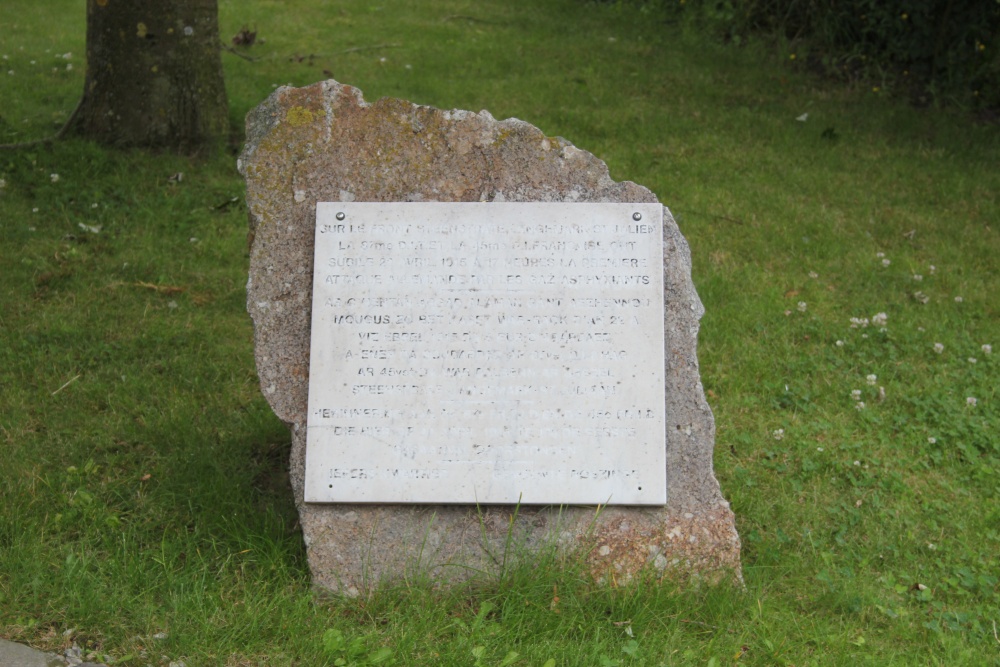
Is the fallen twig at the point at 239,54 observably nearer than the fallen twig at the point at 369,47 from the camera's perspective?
Yes

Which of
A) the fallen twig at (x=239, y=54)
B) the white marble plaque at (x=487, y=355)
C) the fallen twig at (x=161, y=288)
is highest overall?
the white marble plaque at (x=487, y=355)

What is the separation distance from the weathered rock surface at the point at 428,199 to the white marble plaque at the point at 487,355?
0.10 metres

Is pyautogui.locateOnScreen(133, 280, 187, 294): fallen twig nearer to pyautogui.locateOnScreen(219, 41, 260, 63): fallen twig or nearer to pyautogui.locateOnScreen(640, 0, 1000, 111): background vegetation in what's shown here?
pyautogui.locateOnScreen(219, 41, 260, 63): fallen twig

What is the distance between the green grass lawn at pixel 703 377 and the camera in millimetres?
3244

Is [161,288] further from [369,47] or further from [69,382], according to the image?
[369,47]

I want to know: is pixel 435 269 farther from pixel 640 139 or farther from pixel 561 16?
pixel 561 16

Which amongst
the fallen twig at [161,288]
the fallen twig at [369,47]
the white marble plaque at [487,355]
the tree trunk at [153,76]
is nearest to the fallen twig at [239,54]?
the fallen twig at [369,47]

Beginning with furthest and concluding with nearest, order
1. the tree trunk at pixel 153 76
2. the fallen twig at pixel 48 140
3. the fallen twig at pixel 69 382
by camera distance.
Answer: the fallen twig at pixel 48 140 → the tree trunk at pixel 153 76 → the fallen twig at pixel 69 382

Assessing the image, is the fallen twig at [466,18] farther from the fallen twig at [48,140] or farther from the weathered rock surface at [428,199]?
the weathered rock surface at [428,199]

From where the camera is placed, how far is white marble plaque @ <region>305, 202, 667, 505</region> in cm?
343

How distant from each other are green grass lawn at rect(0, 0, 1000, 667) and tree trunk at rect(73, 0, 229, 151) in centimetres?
25

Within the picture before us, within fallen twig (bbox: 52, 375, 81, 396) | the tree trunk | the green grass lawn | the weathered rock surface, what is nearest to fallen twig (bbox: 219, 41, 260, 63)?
the green grass lawn

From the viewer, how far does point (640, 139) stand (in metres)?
7.78

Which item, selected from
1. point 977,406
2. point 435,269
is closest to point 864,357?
point 977,406
